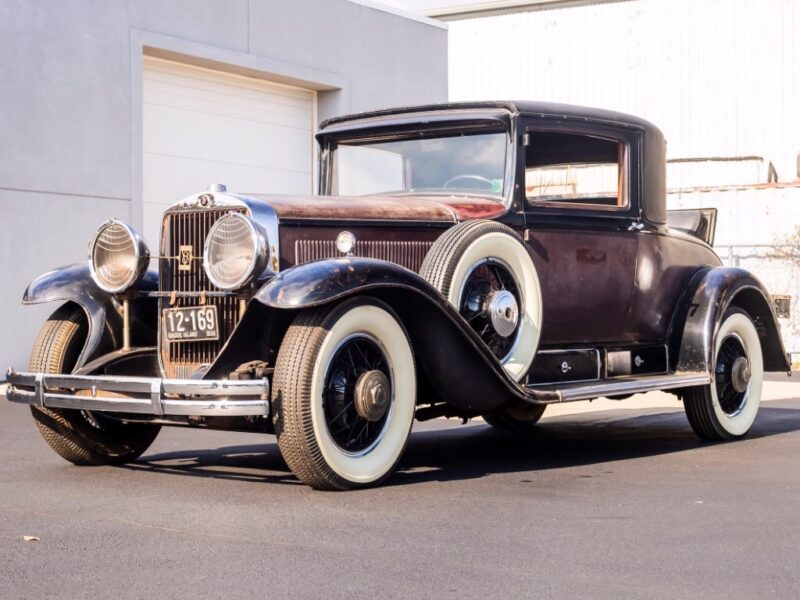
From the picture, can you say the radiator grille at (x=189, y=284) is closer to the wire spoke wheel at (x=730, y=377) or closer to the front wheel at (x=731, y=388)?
the front wheel at (x=731, y=388)

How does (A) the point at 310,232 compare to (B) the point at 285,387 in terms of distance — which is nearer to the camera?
(B) the point at 285,387

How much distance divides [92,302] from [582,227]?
2799mm

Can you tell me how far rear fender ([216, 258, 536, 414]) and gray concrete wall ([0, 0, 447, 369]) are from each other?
805 centimetres

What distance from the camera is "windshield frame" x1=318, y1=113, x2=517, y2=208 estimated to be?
6.95 m

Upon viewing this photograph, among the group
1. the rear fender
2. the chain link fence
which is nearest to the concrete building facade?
the chain link fence

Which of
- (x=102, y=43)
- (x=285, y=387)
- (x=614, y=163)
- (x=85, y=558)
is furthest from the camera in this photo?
(x=102, y=43)

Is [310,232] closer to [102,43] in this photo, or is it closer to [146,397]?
[146,397]

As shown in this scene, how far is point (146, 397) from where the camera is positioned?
5.85m

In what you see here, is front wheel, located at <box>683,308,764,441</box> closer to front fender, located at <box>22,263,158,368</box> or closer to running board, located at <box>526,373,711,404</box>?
running board, located at <box>526,373,711,404</box>

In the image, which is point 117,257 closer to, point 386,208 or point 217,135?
point 386,208

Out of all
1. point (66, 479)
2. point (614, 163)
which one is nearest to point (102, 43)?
point (614, 163)

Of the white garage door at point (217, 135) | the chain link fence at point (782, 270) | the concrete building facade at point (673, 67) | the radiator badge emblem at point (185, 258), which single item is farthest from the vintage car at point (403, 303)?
the concrete building facade at point (673, 67)

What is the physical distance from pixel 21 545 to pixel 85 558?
0.35 m

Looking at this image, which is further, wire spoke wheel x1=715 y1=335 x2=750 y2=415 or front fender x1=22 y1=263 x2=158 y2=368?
wire spoke wheel x1=715 y1=335 x2=750 y2=415
